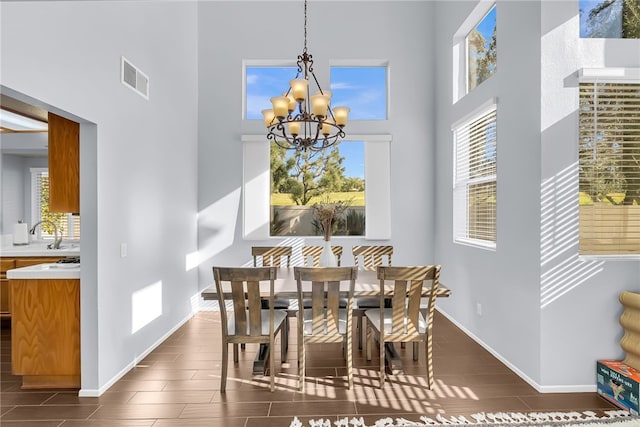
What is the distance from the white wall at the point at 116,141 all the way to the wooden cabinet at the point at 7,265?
1.33 m

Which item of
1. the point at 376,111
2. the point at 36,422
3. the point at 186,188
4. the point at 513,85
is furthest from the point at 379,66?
the point at 36,422

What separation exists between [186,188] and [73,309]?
7.60 ft

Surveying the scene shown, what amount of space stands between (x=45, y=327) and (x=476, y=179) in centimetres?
426

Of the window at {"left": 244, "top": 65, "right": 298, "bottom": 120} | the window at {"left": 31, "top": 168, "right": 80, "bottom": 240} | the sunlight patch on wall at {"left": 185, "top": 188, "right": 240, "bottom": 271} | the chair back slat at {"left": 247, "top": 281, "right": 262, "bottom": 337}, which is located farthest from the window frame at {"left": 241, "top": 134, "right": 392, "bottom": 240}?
the chair back slat at {"left": 247, "top": 281, "right": 262, "bottom": 337}

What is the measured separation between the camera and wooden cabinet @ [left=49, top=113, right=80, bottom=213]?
3.00m

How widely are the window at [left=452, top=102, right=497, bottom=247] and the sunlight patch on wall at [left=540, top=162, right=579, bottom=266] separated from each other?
35.2 inches

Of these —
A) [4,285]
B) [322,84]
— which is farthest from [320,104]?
[4,285]

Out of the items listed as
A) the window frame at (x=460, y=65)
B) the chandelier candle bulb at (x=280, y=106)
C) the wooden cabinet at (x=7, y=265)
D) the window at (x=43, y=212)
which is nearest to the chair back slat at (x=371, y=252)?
the chandelier candle bulb at (x=280, y=106)

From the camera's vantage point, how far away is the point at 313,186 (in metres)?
5.66

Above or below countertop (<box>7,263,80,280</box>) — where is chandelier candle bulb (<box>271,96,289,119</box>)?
above

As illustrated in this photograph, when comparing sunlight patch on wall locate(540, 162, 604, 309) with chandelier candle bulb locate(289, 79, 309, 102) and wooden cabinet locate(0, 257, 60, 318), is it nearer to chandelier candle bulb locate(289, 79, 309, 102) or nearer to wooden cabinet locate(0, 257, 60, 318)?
chandelier candle bulb locate(289, 79, 309, 102)

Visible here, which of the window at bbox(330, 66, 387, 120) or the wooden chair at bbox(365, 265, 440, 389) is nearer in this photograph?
the wooden chair at bbox(365, 265, 440, 389)

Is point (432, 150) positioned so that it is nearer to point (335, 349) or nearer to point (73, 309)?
point (335, 349)

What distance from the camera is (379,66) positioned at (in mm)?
5680
